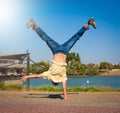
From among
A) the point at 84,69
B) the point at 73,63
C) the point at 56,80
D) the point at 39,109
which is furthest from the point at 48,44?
the point at 84,69

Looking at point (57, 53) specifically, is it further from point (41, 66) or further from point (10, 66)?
point (10, 66)

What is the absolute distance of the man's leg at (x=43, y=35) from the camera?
32.7ft

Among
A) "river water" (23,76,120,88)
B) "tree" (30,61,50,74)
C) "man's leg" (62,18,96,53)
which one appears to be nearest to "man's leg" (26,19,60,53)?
"man's leg" (62,18,96,53)

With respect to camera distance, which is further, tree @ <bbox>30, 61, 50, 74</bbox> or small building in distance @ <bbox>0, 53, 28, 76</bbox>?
small building in distance @ <bbox>0, 53, 28, 76</bbox>

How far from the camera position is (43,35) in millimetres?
10031

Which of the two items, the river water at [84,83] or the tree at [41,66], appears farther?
the river water at [84,83]

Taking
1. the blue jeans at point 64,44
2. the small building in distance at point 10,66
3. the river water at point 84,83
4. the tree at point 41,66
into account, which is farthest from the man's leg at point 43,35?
the small building in distance at point 10,66

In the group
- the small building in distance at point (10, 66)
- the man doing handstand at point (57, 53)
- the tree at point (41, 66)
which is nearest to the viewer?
the man doing handstand at point (57, 53)

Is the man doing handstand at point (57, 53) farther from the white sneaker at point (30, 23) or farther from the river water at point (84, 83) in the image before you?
the river water at point (84, 83)

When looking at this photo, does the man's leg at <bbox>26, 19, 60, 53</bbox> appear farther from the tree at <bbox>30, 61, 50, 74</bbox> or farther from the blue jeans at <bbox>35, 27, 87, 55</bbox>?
the tree at <bbox>30, 61, 50, 74</bbox>

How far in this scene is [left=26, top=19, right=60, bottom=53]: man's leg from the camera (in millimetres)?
9953

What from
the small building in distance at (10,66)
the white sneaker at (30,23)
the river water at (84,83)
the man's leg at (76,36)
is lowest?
the river water at (84,83)

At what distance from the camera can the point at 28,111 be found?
7.42m

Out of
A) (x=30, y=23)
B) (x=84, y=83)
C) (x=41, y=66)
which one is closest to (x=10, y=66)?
(x=84, y=83)
